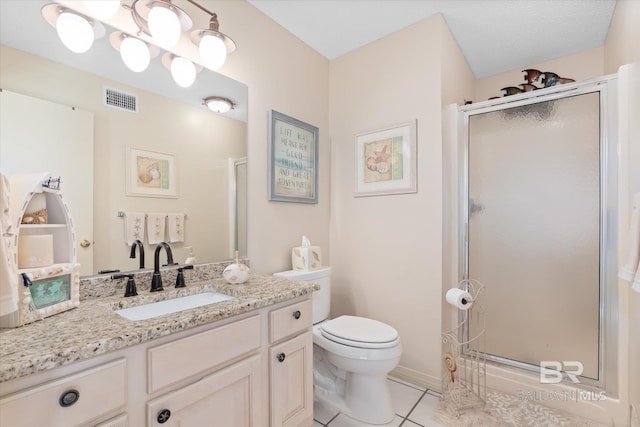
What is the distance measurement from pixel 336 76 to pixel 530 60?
1.70 metres

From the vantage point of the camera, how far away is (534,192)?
188 centimetres

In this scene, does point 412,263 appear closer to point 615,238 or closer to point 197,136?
point 615,238

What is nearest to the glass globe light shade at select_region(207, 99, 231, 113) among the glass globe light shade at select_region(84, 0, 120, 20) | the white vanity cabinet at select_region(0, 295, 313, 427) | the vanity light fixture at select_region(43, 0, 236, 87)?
the vanity light fixture at select_region(43, 0, 236, 87)

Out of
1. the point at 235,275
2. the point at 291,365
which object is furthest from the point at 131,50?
the point at 291,365

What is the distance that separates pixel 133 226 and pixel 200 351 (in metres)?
0.69

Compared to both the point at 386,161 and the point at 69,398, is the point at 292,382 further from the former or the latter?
the point at 386,161

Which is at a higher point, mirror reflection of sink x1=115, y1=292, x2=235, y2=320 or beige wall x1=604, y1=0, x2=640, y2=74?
beige wall x1=604, y1=0, x2=640, y2=74

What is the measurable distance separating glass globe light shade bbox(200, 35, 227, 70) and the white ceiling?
629 millimetres

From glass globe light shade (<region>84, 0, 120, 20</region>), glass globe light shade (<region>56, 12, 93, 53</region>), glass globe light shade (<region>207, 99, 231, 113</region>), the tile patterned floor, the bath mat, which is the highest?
glass globe light shade (<region>84, 0, 120, 20</region>)


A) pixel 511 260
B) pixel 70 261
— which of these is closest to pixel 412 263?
pixel 511 260

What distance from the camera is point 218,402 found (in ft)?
3.43

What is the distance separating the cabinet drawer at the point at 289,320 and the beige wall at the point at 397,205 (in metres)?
0.91

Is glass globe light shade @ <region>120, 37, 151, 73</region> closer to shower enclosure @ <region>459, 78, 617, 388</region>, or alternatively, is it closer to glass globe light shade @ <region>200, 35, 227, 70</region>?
glass globe light shade @ <region>200, 35, 227, 70</region>

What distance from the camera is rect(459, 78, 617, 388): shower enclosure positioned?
1.67 meters
